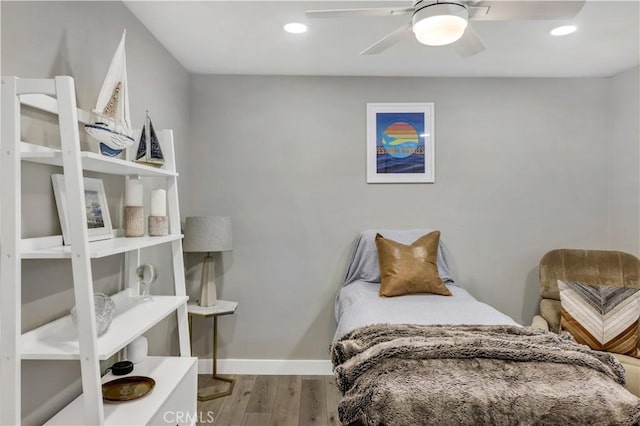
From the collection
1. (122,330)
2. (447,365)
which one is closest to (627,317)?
(447,365)

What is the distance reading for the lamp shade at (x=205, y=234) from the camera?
2.95 m

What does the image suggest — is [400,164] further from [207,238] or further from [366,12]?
[366,12]

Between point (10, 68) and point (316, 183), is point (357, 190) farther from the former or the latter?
point (10, 68)

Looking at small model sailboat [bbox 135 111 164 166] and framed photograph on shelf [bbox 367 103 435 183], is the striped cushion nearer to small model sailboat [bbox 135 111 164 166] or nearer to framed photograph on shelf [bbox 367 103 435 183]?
framed photograph on shelf [bbox 367 103 435 183]

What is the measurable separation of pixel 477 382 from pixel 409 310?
92 cm

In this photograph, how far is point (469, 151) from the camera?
3.42 meters

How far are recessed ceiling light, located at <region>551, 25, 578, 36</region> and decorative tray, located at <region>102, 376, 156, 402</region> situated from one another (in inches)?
119

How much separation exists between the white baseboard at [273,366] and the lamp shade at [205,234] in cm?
106

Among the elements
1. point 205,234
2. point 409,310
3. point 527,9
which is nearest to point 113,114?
point 205,234

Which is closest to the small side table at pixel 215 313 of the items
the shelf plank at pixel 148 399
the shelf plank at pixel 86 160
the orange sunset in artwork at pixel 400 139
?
the shelf plank at pixel 148 399

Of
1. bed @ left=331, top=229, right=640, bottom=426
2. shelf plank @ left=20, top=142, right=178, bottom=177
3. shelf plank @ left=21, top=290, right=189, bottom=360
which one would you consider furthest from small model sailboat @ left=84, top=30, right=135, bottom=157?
bed @ left=331, top=229, right=640, bottom=426

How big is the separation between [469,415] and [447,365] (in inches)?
8.6

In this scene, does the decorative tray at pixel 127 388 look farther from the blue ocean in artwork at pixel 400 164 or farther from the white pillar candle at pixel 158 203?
the blue ocean in artwork at pixel 400 164

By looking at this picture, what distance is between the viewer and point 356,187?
341 cm
